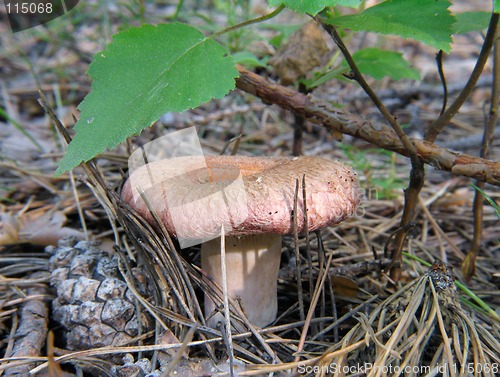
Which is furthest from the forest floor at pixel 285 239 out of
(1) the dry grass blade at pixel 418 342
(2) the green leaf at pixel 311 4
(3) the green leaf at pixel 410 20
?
(2) the green leaf at pixel 311 4

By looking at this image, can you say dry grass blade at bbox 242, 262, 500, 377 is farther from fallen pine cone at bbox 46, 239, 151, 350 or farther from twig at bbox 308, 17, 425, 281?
fallen pine cone at bbox 46, 239, 151, 350

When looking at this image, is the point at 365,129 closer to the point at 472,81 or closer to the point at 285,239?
the point at 472,81

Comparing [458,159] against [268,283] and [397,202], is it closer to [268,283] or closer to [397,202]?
[268,283]

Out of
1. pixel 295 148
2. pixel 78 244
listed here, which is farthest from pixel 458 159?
pixel 78 244

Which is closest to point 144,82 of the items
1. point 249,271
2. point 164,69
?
point 164,69

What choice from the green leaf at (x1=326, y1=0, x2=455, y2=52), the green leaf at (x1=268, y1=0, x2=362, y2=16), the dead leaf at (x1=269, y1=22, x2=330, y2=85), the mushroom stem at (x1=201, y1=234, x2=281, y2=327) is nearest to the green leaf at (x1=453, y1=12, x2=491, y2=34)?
the green leaf at (x1=326, y1=0, x2=455, y2=52)

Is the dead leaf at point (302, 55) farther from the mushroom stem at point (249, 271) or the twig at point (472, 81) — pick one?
the mushroom stem at point (249, 271)
